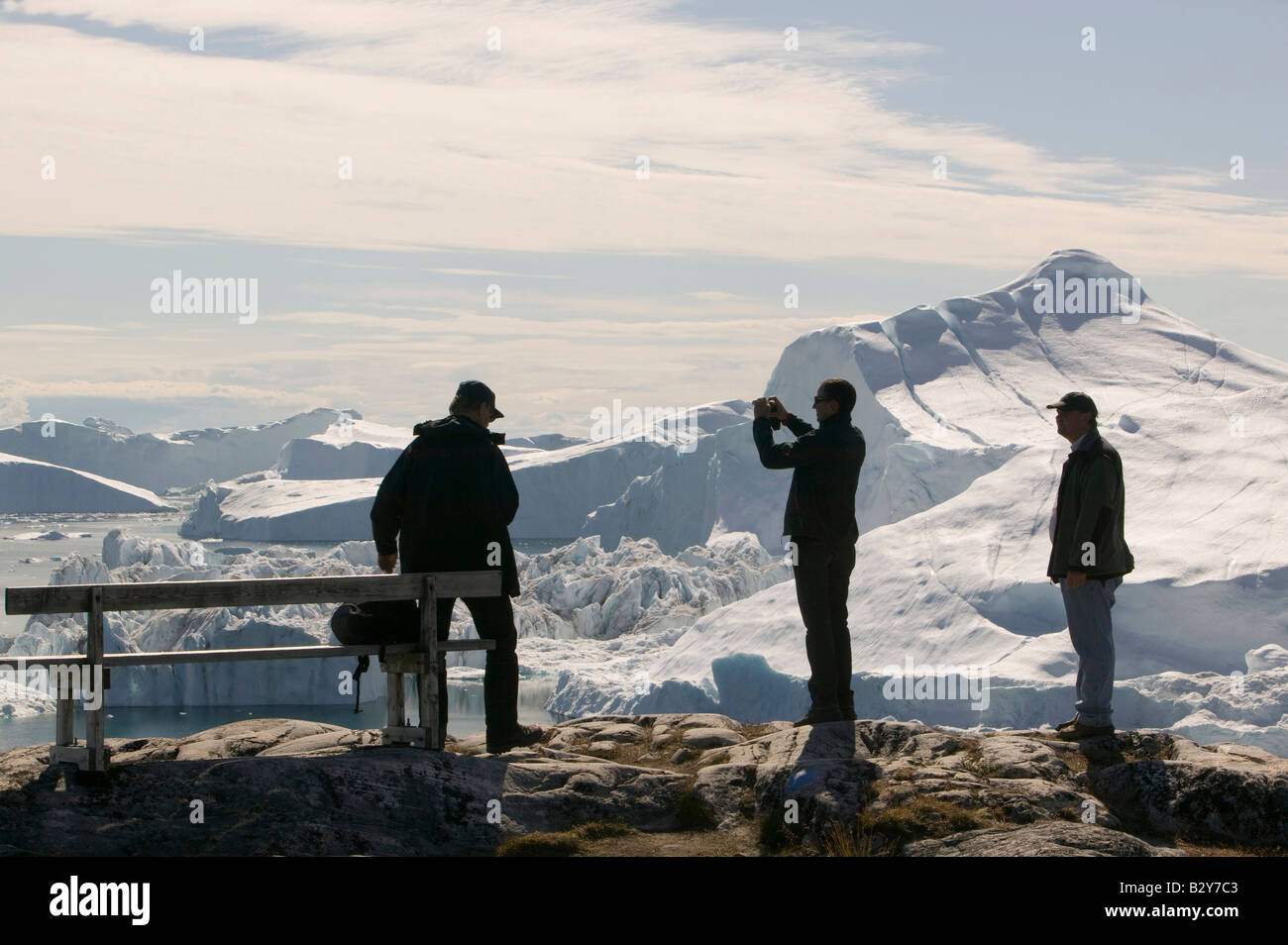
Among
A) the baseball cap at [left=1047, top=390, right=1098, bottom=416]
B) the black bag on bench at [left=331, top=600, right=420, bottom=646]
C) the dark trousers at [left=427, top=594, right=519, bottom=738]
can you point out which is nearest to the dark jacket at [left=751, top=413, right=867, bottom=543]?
the baseball cap at [left=1047, top=390, right=1098, bottom=416]

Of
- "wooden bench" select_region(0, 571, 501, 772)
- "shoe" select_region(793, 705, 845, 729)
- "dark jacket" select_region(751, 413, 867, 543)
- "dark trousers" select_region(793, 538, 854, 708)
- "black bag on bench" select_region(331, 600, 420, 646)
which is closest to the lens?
"wooden bench" select_region(0, 571, 501, 772)

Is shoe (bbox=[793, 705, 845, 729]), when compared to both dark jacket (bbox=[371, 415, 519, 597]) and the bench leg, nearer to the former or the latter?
dark jacket (bbox=[371, 415, 519, 597])

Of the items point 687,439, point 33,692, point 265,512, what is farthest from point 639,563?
point 265,512

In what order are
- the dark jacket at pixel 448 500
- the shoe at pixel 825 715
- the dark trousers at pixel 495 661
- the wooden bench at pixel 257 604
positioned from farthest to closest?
the shoe at pixel 825 715 → the dark trousers at pixel 495 661 → the dark jacket at pixel 448 500 → the wooden bench at pixel 257 604

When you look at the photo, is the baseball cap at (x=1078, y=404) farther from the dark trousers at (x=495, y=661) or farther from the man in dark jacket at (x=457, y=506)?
the dark trousers at (x=495, y=661)

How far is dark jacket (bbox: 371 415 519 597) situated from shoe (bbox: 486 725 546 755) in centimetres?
81

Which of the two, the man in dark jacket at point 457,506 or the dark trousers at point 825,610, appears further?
→ the dark trousers at point 825,610

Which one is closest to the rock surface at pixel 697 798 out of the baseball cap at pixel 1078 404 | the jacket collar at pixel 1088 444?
the jacket collar at pixel 1088 444

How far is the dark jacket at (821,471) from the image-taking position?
6.48 m

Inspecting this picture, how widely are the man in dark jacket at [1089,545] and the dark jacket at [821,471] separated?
3.35 feet

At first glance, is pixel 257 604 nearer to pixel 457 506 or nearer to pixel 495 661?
pixel 457 506

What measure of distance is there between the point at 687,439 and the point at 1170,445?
32.7m

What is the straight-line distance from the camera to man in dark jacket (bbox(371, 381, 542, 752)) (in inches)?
247
